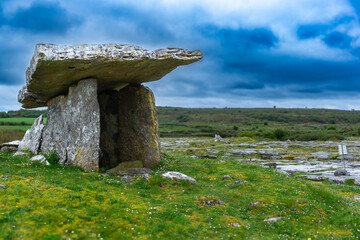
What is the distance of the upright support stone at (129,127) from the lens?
17.8m

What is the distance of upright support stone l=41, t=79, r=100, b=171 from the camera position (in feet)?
47.8

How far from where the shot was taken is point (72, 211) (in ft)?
26.5

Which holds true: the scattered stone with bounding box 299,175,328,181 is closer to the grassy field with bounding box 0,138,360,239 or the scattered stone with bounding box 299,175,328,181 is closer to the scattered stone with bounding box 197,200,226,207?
the grassy field with bounding box 0,138,360,239

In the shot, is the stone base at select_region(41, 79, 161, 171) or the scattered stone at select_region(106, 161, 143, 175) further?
the stone base at select_region(41, 79, 161, 171)

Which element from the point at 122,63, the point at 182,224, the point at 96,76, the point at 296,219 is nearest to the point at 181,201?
the point at 182,224

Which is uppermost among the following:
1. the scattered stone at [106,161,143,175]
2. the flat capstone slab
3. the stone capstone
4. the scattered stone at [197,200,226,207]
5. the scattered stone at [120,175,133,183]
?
Result: the flat capstone slab

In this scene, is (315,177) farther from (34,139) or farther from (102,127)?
(34,139)

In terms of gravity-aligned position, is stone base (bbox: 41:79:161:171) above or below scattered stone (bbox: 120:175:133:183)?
above

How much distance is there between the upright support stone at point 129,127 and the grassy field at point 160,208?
4495mm

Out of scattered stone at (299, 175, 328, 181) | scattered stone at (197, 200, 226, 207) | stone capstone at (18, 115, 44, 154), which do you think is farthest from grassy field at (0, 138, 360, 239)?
stone capstone at (18, 115, 44, 154)

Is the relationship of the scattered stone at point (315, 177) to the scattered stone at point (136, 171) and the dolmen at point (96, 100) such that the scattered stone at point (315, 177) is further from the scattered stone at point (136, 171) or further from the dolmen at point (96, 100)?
the scattered stone at point (136, 171)

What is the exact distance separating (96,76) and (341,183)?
1396 cm

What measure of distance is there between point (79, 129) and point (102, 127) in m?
4.06

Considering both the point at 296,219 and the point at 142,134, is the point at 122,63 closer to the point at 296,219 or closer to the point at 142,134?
the point at 142,134
